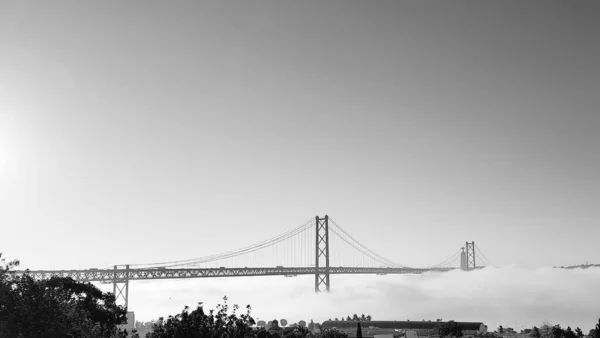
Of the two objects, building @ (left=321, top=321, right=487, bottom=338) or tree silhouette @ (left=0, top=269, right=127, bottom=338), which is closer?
tree silhouette @ (left=0, top=269, right=127, bottom=338)

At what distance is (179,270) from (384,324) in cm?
5692

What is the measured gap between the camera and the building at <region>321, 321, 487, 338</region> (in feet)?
395

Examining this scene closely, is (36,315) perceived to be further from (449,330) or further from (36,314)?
(449,330)

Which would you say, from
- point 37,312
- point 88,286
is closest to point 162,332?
point 37,312

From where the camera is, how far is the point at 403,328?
142250 mm

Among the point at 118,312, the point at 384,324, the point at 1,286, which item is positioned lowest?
the point at 384,324

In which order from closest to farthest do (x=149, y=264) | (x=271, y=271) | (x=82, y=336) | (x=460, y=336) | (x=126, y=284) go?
1. (x=82, y=336)
2. (x=460, y=336)
3. (x=126, y=284)
4. (x=149, y=264)
5. (x=271, y=271)

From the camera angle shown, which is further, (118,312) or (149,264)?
(149,264)

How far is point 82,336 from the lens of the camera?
41.6 m

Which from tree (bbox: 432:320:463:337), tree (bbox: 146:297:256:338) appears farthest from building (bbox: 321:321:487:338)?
tree (bbox: 146:297:256:338)

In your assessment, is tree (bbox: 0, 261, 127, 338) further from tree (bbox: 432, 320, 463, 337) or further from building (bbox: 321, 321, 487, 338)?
tree (bbox: 432, 320, 463, 337)

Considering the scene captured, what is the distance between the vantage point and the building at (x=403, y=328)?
395 feet

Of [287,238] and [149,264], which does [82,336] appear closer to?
[149,264]

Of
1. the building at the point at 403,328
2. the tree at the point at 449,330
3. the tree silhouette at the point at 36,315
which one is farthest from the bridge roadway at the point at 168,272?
the tree silhouette at the point at 36,315
